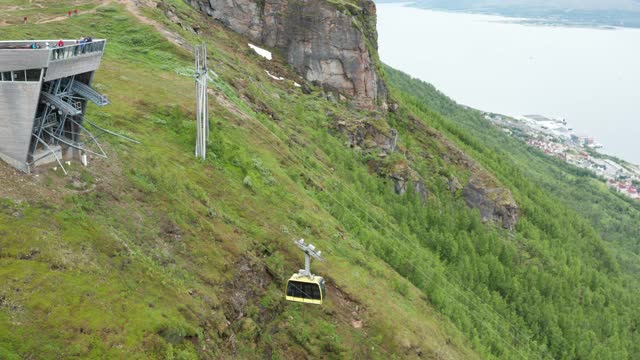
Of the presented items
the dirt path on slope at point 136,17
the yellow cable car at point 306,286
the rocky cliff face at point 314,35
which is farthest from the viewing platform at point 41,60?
the rocky cliff face at point 314,35

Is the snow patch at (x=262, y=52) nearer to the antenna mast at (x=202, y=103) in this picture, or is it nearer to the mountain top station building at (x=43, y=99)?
the antenna mast at (x=202, y=103)

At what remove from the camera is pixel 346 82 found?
7981 cm

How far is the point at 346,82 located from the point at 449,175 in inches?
716

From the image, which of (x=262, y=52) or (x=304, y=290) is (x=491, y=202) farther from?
(x=304, y=290)

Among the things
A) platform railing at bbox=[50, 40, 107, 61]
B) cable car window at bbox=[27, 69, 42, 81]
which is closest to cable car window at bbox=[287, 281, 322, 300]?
cable car window at bbox=[27, 69, 42, 81]

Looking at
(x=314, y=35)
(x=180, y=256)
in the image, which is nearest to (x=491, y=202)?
(x=314, y=35)

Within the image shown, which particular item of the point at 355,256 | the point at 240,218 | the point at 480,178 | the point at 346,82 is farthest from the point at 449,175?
the point at 240,218

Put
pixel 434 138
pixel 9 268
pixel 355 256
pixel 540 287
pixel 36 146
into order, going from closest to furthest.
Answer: pixel 9 268 < pixel 36 146 < pixel 355 256 < pixel 540 287 < pixel 434 138

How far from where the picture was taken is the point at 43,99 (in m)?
27.2

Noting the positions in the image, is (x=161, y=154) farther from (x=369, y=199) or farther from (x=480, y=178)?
(x=480, y=178)

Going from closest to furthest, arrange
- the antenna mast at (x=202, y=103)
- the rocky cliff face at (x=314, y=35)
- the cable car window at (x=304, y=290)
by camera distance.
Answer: the cable car window at (x=304, y=290) → the antenna mast at (x=202, y=103) → the rocky cliff face at (x=314, y=35)

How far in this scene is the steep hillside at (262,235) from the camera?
22406 mm

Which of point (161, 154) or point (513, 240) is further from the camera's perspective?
point (513, 240)

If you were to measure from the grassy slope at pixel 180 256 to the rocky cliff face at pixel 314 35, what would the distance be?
102ft
